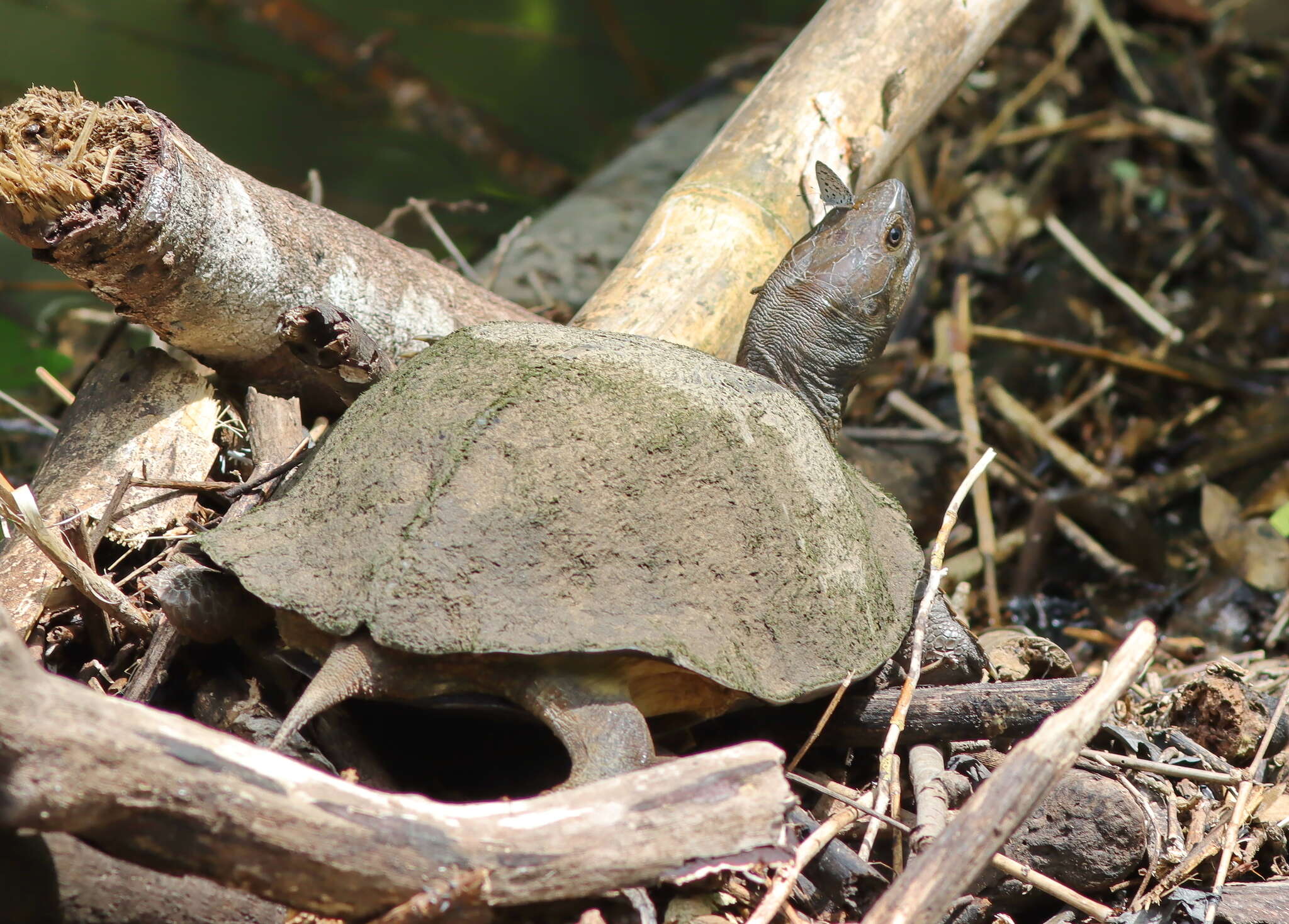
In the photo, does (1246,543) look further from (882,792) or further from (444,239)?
(444,239)

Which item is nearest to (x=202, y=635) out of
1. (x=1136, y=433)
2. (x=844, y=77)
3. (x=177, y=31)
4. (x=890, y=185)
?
(x=890, y=185)

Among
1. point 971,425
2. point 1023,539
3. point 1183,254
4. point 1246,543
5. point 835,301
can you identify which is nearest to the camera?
point 835,301

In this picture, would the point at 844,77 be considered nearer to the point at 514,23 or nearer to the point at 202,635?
the point at 202,635

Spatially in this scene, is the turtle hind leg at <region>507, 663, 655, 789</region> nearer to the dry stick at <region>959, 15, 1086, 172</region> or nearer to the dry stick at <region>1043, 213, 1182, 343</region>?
the dry stick at <region>1043, 213, 1182, 343</region>

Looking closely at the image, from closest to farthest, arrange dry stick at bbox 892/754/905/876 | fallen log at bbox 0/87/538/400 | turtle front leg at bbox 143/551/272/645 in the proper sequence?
turtle front leg at bbox 143/551/272/645 < dry stick at bbox 892/754/905/876 < fallen log at bbox 0/87/538/400

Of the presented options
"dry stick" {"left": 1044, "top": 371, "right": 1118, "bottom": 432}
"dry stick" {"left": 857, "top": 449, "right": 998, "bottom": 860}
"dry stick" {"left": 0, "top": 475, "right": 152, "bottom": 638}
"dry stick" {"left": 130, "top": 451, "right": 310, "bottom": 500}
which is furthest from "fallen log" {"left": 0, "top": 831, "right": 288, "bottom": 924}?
"dry stick" {"left": 1044, "top": 371, "right": 1118, "bottom": 432}

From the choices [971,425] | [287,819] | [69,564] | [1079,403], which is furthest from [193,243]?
[1079,403]

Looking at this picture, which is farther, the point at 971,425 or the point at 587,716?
the point at 971,425
